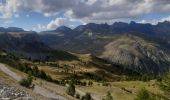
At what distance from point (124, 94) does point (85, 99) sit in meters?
68.3

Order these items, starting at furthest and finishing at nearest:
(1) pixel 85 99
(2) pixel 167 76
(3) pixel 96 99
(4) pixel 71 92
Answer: (3) pixel 96 99
(4) pixel 71 92
(1) pixel 85 99
(2) pixel 167 76

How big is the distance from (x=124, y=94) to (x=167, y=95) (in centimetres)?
9410

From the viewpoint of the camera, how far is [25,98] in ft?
81.8

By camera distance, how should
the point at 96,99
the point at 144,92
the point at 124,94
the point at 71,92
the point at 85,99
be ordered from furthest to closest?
the point at 124,94
the point at 96,99
the point at 71,92
the point at 85,99
the point at 144,92

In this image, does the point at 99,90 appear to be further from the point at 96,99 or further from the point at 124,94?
the point at 96,99

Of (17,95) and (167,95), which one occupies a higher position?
(17,95)

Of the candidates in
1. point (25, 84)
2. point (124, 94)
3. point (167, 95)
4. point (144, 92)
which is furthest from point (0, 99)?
point (124, 94)

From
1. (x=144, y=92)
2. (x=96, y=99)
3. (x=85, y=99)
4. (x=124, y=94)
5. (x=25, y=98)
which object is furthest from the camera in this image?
(x=124, y=94)

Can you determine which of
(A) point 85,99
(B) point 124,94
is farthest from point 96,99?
(A) point 85,99

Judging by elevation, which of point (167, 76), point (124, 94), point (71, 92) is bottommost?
point (124, 94)

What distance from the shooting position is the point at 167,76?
5262cm

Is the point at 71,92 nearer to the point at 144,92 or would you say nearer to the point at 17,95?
the point at 144,92

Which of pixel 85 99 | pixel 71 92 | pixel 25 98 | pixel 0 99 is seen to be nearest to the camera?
pixel 0 99

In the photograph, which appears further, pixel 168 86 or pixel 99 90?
pixel 99 90
